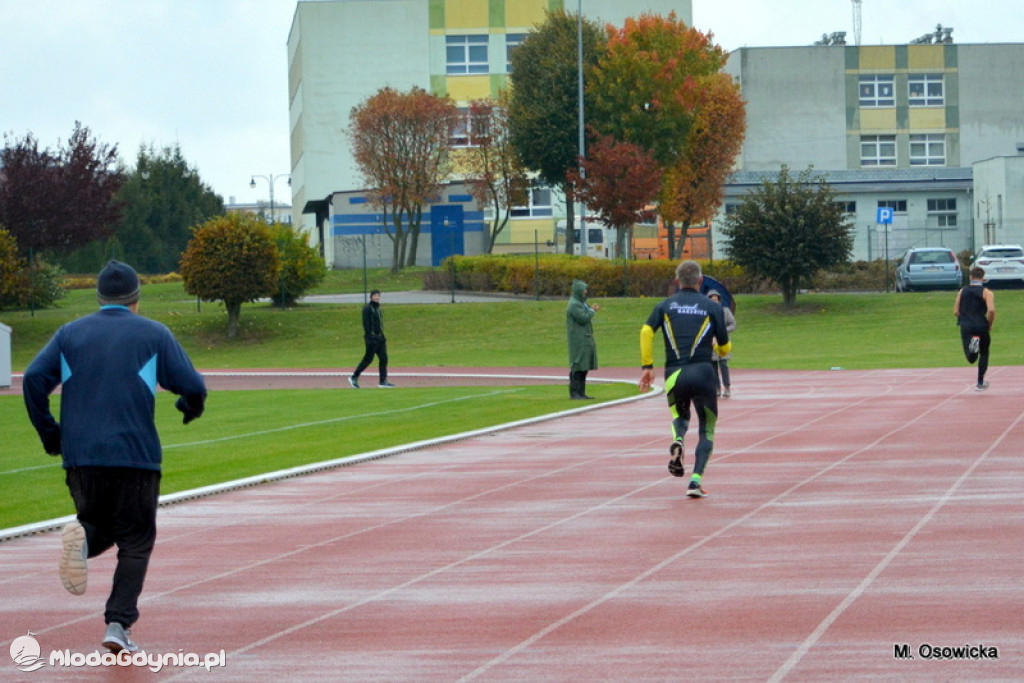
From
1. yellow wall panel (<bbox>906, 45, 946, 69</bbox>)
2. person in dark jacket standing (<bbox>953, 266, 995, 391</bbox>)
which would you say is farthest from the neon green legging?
yellow wall panel (<bbox>906, 45, 946, 69</bbox>)

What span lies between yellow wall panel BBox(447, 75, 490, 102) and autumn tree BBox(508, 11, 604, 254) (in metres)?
13.5

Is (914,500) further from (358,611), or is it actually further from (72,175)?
(72,175)

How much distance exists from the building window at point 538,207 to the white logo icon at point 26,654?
63.2 m

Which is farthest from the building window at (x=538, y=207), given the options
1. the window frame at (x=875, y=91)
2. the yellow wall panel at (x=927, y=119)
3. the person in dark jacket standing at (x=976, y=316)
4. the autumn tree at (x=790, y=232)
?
the person in dark jacket standing at (x=976, y=316)

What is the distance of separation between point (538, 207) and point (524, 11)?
32.4 ft

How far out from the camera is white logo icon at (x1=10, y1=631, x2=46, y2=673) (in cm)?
650

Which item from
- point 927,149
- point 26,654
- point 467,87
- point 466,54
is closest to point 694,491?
point 26,654

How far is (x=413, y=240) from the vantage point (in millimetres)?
62438

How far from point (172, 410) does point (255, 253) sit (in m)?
19.9

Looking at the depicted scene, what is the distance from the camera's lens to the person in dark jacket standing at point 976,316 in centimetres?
2180

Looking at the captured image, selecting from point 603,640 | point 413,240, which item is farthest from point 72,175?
point 603,640

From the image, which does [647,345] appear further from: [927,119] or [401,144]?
[927,119]

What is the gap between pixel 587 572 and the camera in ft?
27.9

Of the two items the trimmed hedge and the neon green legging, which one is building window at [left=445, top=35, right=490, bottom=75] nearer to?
the trimmed hedge
